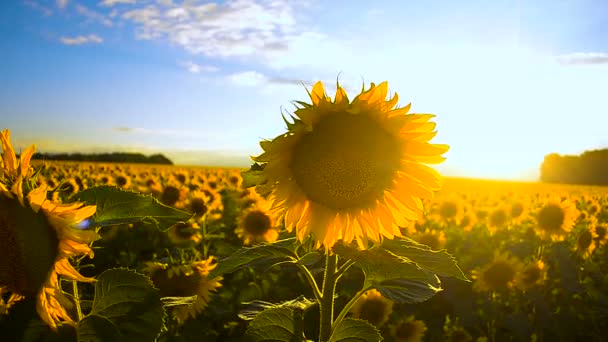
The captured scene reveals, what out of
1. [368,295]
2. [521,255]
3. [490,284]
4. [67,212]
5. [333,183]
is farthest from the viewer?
[521,255]

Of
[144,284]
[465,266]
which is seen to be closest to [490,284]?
[465,266]

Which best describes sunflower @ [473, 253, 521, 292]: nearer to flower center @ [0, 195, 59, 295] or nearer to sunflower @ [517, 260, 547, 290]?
sunflower @ [517, 260, 547, 290]

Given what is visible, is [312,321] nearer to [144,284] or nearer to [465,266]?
[144,284]

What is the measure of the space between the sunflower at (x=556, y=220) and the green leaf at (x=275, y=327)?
8.25 meters

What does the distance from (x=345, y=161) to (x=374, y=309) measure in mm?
3390

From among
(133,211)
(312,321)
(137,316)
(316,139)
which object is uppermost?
(316,139)

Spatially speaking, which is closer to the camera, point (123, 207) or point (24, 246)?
point (24, 246)

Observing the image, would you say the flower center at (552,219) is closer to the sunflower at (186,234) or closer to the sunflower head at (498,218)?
the sunflower head at (498,218)

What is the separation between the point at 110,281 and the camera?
5.57ft

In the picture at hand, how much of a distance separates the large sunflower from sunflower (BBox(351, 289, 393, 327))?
298 cm

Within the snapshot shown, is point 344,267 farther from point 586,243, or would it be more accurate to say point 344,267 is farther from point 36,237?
point 586,243

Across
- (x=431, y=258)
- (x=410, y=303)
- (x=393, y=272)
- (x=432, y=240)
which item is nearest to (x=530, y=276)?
(x=432, y=240)

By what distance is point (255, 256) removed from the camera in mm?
2213

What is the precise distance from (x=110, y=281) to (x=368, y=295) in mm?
4264
